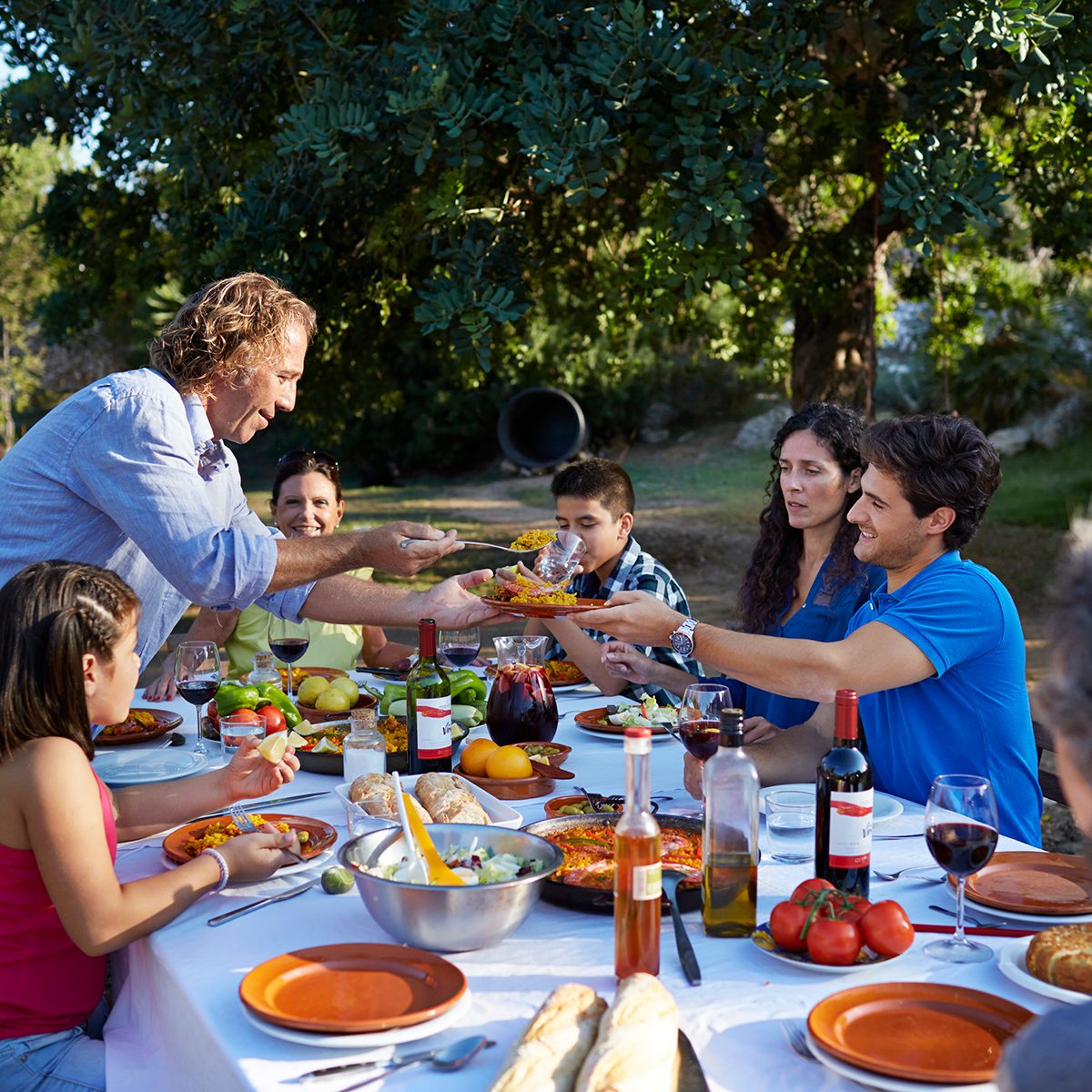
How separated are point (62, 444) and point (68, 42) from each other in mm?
5212

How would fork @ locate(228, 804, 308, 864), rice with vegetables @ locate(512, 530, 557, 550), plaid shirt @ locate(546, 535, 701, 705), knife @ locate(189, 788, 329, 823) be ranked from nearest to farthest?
1. fork @ locate(228, 804, 308, 864)
2. knife @ locate(189, 788, 329, 823)
3. rice with vegetables @ locate(512, 530, 557, 550)
4. plaid shirt @ locate(546, 535, 701, 705)

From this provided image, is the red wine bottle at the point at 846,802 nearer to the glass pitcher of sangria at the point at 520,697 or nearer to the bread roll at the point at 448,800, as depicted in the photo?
the bread roll at the point at 448,800

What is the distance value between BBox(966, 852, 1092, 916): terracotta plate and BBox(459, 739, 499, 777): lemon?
1216mm

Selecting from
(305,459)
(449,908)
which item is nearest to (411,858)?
(449,908)

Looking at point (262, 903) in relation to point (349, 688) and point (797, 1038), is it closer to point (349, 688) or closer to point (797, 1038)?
point (797, 1038)

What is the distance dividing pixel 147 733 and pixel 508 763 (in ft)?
4.04

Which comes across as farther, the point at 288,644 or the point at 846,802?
the point at 288,644

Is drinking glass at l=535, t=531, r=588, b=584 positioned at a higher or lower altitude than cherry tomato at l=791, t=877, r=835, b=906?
higher

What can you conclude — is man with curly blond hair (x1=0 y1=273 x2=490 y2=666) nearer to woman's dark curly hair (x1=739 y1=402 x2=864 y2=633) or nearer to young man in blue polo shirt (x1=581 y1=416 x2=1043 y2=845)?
young man in blue polo shirt (x1=581 y1=416 x2=1043 y2=845)

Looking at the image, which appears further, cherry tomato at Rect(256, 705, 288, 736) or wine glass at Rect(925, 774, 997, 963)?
cherry tomato at Rect(256, 705, 288, 736)

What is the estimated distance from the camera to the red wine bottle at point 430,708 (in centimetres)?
303

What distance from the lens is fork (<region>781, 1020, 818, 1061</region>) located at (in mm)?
1753

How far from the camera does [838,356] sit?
9.95 metres

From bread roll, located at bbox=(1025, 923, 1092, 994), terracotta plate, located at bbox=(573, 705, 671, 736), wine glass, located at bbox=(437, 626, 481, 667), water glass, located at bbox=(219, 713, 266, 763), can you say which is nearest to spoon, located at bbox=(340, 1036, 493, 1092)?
bread roll, located at bbox=(1025, 923, 1092, 994)
